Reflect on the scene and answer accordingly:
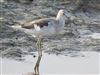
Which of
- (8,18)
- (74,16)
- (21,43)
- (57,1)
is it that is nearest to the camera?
(21,43)

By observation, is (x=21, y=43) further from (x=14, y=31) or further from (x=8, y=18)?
(x=8, y=18)

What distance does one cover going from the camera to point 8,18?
9.46 meters

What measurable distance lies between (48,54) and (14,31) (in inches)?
48.7

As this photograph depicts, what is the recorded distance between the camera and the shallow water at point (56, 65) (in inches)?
270

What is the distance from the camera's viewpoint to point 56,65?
7.18 m

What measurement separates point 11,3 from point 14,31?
204 centimetres

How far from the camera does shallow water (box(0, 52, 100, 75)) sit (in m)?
6.85

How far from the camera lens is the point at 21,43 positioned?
8188mm

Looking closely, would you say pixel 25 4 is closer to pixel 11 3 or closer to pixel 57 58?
pixel 11 3

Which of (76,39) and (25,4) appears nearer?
(76,39)

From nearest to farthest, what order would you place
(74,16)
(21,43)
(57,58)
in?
(57,58) → (21,43) → (74,16)

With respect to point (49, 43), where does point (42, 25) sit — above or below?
above

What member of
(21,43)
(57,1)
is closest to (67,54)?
(21,43)

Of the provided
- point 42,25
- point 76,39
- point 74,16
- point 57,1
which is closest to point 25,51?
point 42,25
